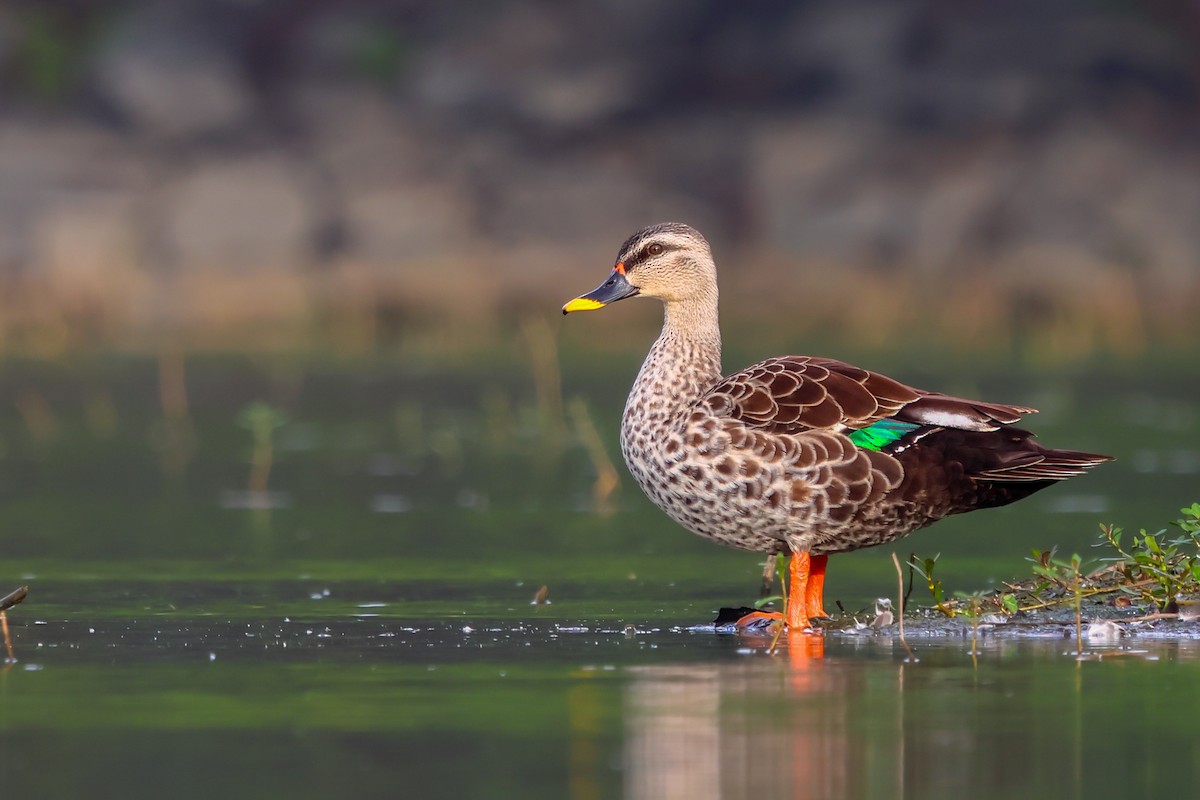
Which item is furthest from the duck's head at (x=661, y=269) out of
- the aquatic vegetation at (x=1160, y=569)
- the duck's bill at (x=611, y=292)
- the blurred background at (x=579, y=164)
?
the blurred background at (x=579, y=164)

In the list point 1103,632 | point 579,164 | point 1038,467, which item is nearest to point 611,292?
point 1038,467

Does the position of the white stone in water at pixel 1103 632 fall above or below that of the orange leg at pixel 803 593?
below

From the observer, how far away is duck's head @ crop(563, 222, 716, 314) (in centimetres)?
928

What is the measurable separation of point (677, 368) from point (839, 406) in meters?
0.73

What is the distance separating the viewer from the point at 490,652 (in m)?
7.41

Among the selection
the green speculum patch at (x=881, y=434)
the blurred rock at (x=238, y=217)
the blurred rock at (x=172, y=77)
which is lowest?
the green speculum patch at (x=881, y=434)

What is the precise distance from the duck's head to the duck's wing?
0.87 meters

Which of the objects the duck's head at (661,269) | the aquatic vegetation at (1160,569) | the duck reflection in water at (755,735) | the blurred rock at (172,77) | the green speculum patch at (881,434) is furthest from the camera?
the blurred rock at (172,77)

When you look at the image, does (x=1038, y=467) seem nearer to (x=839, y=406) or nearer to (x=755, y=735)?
(x=839, y=406)

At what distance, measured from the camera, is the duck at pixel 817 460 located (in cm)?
820

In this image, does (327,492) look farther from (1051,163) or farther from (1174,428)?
(1051,163)

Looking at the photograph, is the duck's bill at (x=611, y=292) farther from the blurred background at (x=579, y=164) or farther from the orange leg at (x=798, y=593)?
the blurred background at (x=579, y=164)

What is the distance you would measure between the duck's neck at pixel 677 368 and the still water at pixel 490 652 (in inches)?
29.5

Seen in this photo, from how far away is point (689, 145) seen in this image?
98.1 ft
